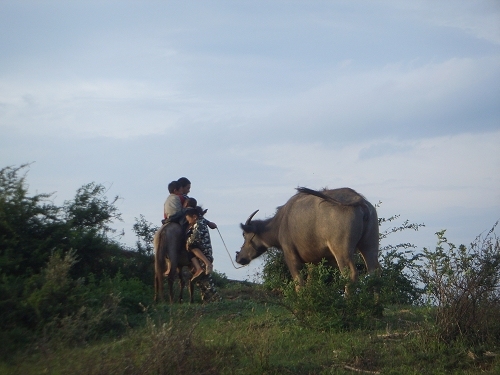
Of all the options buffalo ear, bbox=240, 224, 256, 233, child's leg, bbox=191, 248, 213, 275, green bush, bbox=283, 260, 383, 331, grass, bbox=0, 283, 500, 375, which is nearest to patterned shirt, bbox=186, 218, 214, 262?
child's leg, bbox=191, 248, 213, 275

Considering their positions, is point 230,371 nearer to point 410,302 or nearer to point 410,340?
point 410,340

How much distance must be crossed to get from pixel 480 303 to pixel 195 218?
6004 millimetres

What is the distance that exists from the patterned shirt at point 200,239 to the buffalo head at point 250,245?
1788mm

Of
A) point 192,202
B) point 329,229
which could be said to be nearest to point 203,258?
point 192,202

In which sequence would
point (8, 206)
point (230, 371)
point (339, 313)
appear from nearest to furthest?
point (230, 371) → point (339, 313) → point (8, 206)

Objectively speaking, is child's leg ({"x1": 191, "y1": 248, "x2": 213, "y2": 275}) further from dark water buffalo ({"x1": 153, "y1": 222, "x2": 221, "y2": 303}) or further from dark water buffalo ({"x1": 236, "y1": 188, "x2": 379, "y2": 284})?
dark water buffalo ({"x1": 236, "y1": 188, "x2": 379, "y2": 284})

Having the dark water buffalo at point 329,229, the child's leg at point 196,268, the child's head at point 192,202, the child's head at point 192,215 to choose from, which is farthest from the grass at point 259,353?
the child's head at point 192,202

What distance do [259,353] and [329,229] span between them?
4418 mm

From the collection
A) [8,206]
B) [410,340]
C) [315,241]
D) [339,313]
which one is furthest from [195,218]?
[410,340]

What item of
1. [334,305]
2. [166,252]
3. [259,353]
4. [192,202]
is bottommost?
[259,353]

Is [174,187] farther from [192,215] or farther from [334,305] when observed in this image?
[334,305]

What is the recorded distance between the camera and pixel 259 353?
6566 millimetres

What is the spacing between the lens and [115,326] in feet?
27.9

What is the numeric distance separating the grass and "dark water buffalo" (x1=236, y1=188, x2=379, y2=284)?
165cm
